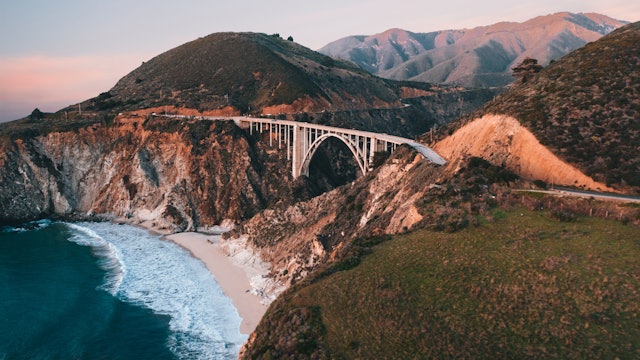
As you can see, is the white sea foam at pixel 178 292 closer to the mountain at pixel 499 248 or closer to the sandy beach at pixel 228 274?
the sandy beach at pixel 228 274

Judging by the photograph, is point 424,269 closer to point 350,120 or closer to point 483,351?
point 483,351

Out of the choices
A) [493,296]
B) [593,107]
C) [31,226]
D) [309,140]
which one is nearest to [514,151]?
[593,107]

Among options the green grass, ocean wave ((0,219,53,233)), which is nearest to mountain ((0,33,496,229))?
ocean wave ((0,219,53,233))

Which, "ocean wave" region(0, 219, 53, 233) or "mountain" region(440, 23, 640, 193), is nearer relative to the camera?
"mountain" region(440, 23, 640, 193)

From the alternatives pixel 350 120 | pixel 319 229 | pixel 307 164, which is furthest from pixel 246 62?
pixel 319 229

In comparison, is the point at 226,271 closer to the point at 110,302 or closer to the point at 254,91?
the point at 110,302

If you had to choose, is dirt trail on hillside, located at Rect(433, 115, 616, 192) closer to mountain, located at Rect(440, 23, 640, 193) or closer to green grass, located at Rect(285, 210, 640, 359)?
mountain, located at Rect(440, 23, 640, 193)

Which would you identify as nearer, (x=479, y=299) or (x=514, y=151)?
(x=479, y=299)
